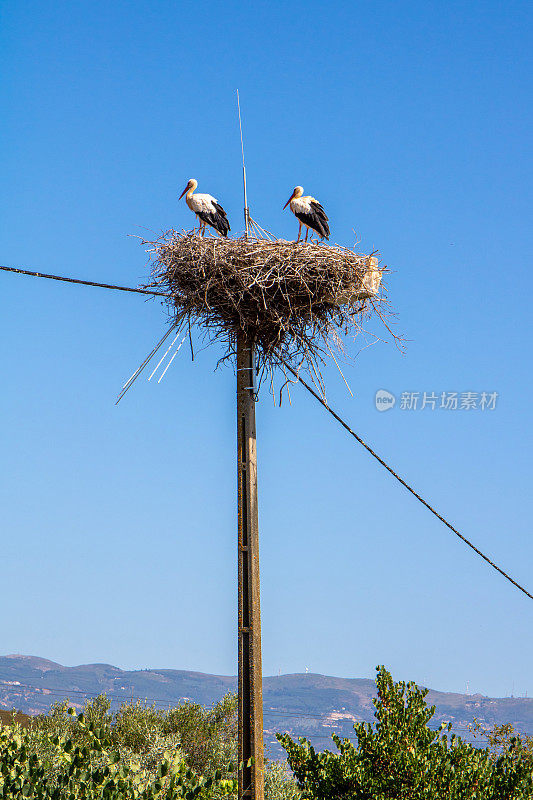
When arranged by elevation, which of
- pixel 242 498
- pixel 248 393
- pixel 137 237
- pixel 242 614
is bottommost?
pixel 242 614

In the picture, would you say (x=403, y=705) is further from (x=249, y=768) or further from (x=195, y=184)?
(x=195, y=184)

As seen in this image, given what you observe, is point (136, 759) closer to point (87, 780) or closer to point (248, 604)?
point (87, 780)

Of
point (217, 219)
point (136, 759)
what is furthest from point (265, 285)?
point (136, 759)

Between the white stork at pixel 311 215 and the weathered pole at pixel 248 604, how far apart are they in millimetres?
2702

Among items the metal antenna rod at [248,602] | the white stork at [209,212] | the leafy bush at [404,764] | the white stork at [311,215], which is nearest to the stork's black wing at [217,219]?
the white stork at [209,212]

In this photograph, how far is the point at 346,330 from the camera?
9.55 metres

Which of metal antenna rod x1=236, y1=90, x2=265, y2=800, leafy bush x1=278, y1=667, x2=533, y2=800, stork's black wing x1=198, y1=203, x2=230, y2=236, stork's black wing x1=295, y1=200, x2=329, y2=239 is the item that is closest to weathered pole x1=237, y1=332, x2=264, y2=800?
metal antenna rod x1=236, y1=90, x2=265, y2=800

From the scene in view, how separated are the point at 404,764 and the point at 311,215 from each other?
6.23 m

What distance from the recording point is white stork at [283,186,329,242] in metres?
10.6

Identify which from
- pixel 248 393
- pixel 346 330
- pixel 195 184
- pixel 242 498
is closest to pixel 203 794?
pixel 242 498

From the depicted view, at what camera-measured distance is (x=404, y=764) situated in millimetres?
9008

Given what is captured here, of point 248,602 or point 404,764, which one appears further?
point 404,764

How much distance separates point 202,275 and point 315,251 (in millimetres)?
1169

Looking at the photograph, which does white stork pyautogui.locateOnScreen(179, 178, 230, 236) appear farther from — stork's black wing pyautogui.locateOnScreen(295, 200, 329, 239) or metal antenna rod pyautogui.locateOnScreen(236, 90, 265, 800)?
metal antenna rod pyautogui.locateOnScreen(236, 90, 265, 800)
